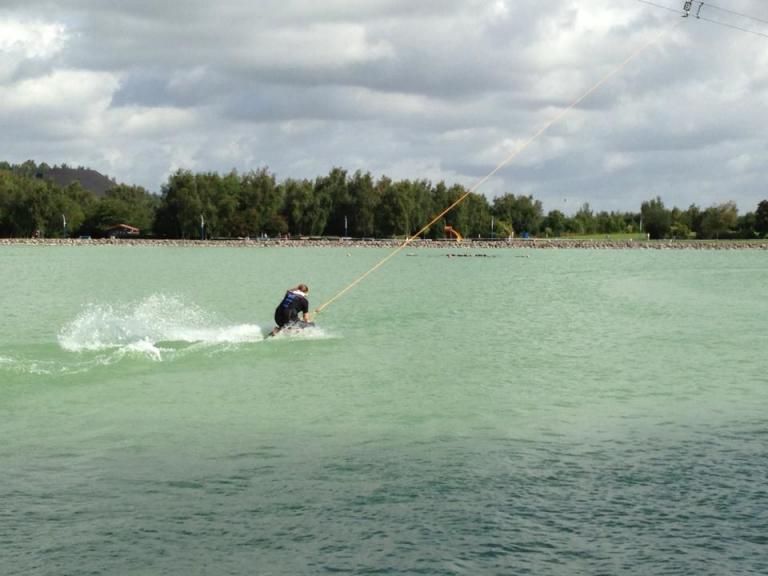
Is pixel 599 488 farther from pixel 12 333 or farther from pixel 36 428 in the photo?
pixel 12 333

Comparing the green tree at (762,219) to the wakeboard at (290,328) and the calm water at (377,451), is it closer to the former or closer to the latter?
the calm water at (377,451)

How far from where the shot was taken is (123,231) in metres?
188

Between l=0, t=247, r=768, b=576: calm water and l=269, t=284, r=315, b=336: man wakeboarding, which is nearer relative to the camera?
l=0, t=247, r=768, b=576: calm water

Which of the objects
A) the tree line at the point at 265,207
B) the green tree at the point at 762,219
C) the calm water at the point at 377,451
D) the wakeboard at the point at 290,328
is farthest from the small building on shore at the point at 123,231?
the wakeboard at the point at 290,328

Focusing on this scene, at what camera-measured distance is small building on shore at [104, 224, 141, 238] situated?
7367 inches

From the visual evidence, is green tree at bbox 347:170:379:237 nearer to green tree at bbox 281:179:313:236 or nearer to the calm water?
green tree at bbox 281:179:313:236

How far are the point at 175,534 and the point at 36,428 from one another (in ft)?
20.5

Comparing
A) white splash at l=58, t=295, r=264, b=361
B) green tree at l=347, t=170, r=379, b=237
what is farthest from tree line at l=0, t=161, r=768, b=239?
white splash at l=58, t=295, r=264, b=361

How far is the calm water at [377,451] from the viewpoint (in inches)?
394

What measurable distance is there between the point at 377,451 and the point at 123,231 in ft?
595

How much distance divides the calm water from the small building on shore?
160295mm

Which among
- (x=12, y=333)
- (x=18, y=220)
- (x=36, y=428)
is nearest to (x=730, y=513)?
(x=36, y=428)

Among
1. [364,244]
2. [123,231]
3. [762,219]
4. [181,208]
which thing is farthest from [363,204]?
[762,219]

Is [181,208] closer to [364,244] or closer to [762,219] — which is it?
[364,244]
